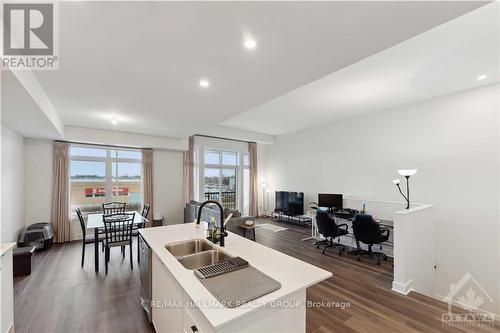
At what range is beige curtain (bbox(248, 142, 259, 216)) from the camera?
834cm

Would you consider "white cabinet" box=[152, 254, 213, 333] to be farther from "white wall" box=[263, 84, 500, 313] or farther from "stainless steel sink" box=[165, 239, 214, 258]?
"white wall" box=[263, 84, 500, 313]

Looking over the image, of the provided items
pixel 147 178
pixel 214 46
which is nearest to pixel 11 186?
pixel 147 178

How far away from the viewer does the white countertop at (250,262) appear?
107 cm

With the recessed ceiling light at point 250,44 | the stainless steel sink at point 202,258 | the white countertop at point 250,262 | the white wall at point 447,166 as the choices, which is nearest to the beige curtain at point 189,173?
the white countertop at point 250,262

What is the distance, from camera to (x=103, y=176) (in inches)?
231

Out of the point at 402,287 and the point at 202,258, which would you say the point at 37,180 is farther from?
the point at 402,287

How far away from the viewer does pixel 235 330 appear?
1072 millimetres

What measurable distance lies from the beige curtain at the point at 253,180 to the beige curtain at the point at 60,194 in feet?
18.1

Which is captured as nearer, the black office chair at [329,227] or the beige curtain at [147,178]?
the black office chair at [329,227]

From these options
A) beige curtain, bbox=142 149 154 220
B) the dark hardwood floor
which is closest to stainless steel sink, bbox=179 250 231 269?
the dark hardwood floor

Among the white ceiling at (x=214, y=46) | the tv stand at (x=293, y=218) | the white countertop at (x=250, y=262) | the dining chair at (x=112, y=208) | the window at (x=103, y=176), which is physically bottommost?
the tv stand at (x=293, y=218)

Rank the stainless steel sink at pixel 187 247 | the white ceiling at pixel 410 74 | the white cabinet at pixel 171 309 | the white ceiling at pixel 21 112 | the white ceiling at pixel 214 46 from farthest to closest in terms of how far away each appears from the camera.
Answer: the white ceiling at pixel 410 74, the white ceiling at pixel 21 112, the stainless steel sink at pixel 187 247, the white ceiling at pixel 214 46, the white cabinet at pixel 171 309

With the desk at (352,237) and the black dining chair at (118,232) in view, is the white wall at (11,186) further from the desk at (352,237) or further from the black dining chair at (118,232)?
Result: the desk at (352,237)

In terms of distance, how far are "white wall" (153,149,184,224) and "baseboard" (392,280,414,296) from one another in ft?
18.9
